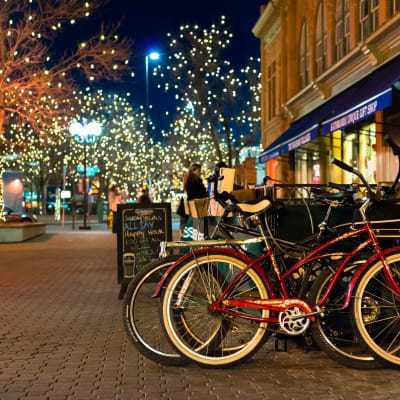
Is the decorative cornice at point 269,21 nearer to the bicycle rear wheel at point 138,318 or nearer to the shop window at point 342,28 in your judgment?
the shop window at point 342,28

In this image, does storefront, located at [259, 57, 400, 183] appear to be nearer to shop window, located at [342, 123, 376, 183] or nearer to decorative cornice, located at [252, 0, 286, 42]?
shop window, located at [342, 123, 376, 183]

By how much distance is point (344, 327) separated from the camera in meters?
5.46

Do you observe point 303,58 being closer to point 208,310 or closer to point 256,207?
point 256,207

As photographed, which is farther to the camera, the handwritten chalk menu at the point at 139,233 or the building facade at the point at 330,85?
the building facade at the point at 330,85

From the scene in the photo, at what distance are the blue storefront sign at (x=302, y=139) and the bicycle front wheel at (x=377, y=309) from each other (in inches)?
524

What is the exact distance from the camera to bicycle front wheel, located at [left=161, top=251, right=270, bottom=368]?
16.6 ft

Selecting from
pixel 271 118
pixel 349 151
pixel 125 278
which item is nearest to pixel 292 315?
pixel 125 278

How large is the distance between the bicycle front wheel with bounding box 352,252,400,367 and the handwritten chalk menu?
476 centimetres

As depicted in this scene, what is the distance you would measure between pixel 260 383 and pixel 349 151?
58.0 ft

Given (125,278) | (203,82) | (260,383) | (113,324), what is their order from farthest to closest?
(203,82) < (125,278) < (113,324) < (260,383)

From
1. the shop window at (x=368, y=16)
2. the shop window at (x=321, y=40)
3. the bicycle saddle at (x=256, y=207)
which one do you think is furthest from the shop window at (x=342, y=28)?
the bicycle saddle at (x=256, y=207)

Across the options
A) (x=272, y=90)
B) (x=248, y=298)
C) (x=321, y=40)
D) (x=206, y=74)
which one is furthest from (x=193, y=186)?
(x=206, y=74)

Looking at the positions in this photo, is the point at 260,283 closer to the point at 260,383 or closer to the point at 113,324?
the point at 260,383

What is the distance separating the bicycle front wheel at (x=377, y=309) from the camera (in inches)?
194
